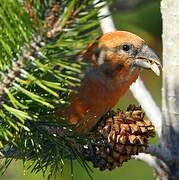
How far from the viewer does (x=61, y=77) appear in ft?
3.38

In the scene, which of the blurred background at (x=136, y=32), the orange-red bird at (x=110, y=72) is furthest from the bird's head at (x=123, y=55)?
the blurred background at (x=136, y=32)

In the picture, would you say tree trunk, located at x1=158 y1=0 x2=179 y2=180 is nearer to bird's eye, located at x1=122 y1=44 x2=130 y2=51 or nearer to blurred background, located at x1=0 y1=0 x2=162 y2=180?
bird's eye, located at x1=122 y1=44 x2=130 y2=51

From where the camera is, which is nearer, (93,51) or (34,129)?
(34,129)

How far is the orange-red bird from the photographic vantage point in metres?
1.61

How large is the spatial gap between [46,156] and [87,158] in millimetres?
148

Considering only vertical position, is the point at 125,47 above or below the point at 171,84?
above

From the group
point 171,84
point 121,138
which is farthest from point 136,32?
point 121,138

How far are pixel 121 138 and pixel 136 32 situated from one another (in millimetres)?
4281

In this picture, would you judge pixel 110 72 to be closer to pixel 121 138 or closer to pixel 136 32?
pixel 121 138

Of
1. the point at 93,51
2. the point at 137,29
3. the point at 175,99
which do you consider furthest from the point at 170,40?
the point at 137,29

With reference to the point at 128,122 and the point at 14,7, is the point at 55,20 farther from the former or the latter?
the point at 128,122

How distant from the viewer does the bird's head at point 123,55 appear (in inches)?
63.4

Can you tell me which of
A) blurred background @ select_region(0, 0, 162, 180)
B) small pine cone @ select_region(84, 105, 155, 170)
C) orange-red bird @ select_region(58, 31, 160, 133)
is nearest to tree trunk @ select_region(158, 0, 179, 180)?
orange-red bird @ select_region(58, 31, 160, 133)

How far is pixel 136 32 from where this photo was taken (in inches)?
224
